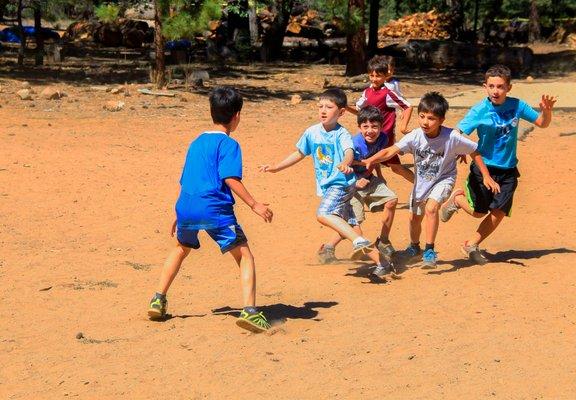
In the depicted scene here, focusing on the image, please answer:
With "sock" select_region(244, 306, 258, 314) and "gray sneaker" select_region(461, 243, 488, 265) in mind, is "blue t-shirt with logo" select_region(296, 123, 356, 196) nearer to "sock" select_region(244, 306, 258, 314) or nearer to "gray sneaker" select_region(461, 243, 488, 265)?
"gray sneaker" select_region(461, 243, 488, 265)

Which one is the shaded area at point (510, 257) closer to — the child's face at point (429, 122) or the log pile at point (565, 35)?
the child's face at point (429, 122)

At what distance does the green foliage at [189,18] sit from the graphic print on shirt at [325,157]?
10834 millimetres

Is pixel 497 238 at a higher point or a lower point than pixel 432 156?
lower

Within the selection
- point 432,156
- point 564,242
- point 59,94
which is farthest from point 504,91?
point 59,94

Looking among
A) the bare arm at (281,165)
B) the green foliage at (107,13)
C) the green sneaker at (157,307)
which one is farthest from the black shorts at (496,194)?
the green foliage at (107,13)

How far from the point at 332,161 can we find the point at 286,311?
44.5 inches

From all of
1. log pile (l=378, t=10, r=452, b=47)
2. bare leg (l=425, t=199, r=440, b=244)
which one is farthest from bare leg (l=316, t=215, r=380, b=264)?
log pile (l=378, t=10, r=452, b=47)

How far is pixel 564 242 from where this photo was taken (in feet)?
26.3

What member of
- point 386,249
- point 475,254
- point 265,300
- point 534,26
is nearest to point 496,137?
point 475,254

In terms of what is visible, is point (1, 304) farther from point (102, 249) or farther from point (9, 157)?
point (9, 157)

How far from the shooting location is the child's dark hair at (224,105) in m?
5.51

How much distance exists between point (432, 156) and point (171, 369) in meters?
2.82

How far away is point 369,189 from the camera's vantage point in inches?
296

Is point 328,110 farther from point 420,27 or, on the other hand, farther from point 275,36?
point 420,27
